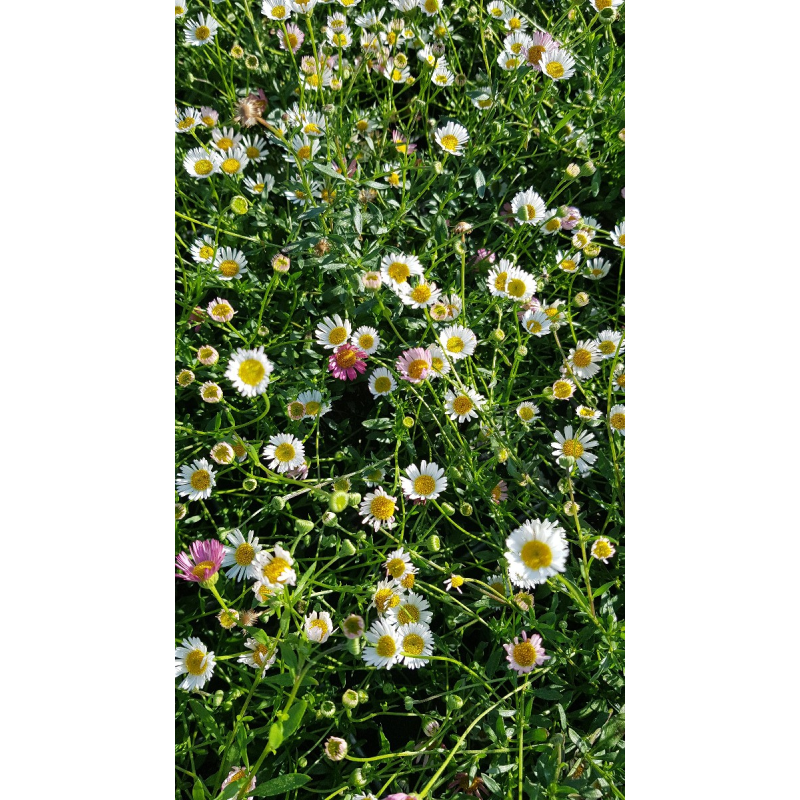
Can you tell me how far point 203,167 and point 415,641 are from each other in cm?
90

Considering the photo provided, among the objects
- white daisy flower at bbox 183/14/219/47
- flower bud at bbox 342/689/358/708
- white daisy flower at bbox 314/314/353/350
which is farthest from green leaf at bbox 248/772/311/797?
white daisy flower at bbox 183/14/219/47

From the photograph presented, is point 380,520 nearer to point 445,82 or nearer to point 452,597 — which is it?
point 452,597

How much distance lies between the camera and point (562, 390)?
1.07m

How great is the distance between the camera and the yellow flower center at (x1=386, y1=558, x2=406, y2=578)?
0.88m

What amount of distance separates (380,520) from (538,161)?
777 mm

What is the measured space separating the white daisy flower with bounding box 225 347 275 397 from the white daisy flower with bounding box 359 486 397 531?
0.25 meters

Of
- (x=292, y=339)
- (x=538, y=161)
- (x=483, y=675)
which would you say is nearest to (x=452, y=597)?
(x=483, y=675)

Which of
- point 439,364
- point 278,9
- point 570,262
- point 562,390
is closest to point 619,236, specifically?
point 570,262

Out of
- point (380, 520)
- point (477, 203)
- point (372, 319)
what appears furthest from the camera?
point (477, 203)

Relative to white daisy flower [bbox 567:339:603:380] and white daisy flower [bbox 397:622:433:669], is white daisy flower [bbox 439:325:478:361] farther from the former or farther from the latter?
white daisy flower [bbox 397:622:433:669]

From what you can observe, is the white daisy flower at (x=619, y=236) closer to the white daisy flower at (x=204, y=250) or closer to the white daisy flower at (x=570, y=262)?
the white daisy flower at (x=570, y=262)

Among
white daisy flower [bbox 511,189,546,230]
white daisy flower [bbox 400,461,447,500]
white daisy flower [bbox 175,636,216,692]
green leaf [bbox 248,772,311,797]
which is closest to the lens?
green leaf [bbox 248,772,311,797]

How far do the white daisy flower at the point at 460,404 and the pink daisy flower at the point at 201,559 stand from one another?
0.39m
